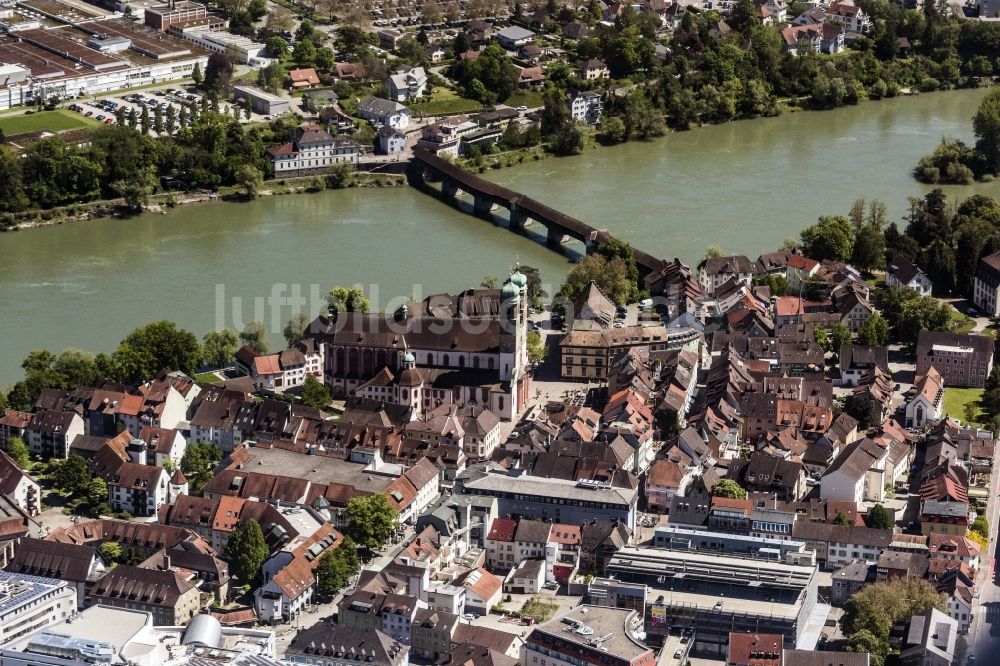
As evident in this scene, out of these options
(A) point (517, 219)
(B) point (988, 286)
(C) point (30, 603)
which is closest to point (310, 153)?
(A) point (517, 219)

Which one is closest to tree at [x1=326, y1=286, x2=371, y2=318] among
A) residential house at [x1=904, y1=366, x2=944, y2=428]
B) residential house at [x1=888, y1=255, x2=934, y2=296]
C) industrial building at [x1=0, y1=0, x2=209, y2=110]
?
residential house at [x1=888, y1=255, x2=934, y2=296]

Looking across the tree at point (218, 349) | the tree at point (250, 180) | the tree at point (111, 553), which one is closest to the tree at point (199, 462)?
the tree at point (111, 553)

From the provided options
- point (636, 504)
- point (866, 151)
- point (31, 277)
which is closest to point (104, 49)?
point (31, 277)

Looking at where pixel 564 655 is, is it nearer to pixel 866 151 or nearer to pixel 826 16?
pixel 866 151

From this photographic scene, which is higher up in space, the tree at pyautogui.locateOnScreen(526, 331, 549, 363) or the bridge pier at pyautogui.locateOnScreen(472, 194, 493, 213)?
the bridge pier at pyautogui.locateOnScreen(472, 194, 493, 213)

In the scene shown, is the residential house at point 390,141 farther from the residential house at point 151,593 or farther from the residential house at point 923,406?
the residential house at point 151,593

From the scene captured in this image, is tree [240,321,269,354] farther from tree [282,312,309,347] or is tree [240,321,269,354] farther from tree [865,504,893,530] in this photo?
tree [865,504,893,530]

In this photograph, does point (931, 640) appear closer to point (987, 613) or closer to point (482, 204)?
point (987, 613)
